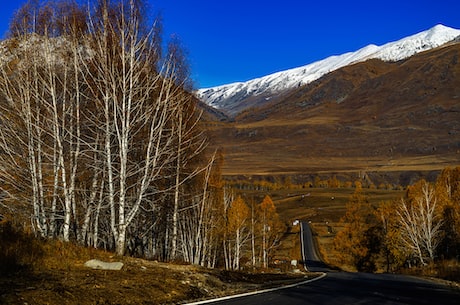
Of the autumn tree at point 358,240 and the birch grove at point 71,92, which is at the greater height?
the birch grove at point 71,92

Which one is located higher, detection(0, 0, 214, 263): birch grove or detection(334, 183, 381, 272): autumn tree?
detection(0, 0, 214, 263): birch grove

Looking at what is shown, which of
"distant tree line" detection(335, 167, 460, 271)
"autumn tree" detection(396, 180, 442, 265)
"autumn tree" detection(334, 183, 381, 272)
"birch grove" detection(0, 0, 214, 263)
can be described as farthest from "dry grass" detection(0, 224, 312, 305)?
"autumn tree" detection(334, 183, 381, 272)

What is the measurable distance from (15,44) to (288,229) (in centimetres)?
10404

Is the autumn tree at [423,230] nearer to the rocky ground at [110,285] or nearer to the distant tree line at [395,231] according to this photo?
the distant tree line at [395,231]

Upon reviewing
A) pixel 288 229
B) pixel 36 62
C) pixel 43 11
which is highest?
pixel 43 11

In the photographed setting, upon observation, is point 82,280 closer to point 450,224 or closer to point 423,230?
point 423,230

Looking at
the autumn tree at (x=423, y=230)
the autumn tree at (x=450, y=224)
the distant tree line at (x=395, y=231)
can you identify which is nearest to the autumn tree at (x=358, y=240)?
the distant tree line at (x=395, y=231)

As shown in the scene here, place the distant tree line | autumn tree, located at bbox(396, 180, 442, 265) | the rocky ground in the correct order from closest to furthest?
the rocky ground → autumn tree, located at bbox(396, 180, 442, 265) → the distant tree line

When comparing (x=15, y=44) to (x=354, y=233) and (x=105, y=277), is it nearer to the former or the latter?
(x=105, y=277)

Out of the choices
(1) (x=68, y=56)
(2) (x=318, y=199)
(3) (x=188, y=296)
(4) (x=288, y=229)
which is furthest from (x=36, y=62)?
(2) (x=318, y=199)

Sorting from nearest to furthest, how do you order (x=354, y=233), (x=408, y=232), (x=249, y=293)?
(x=249, y=293) < (x=408, y=232) < (x=354, y=233)

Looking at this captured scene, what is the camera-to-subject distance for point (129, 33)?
56.0 feet

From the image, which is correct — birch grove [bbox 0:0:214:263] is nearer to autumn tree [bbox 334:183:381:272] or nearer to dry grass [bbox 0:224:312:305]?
dry grass [bbox 0:224:312:305]

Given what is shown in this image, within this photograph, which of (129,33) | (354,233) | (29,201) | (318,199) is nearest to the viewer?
(129,33)
